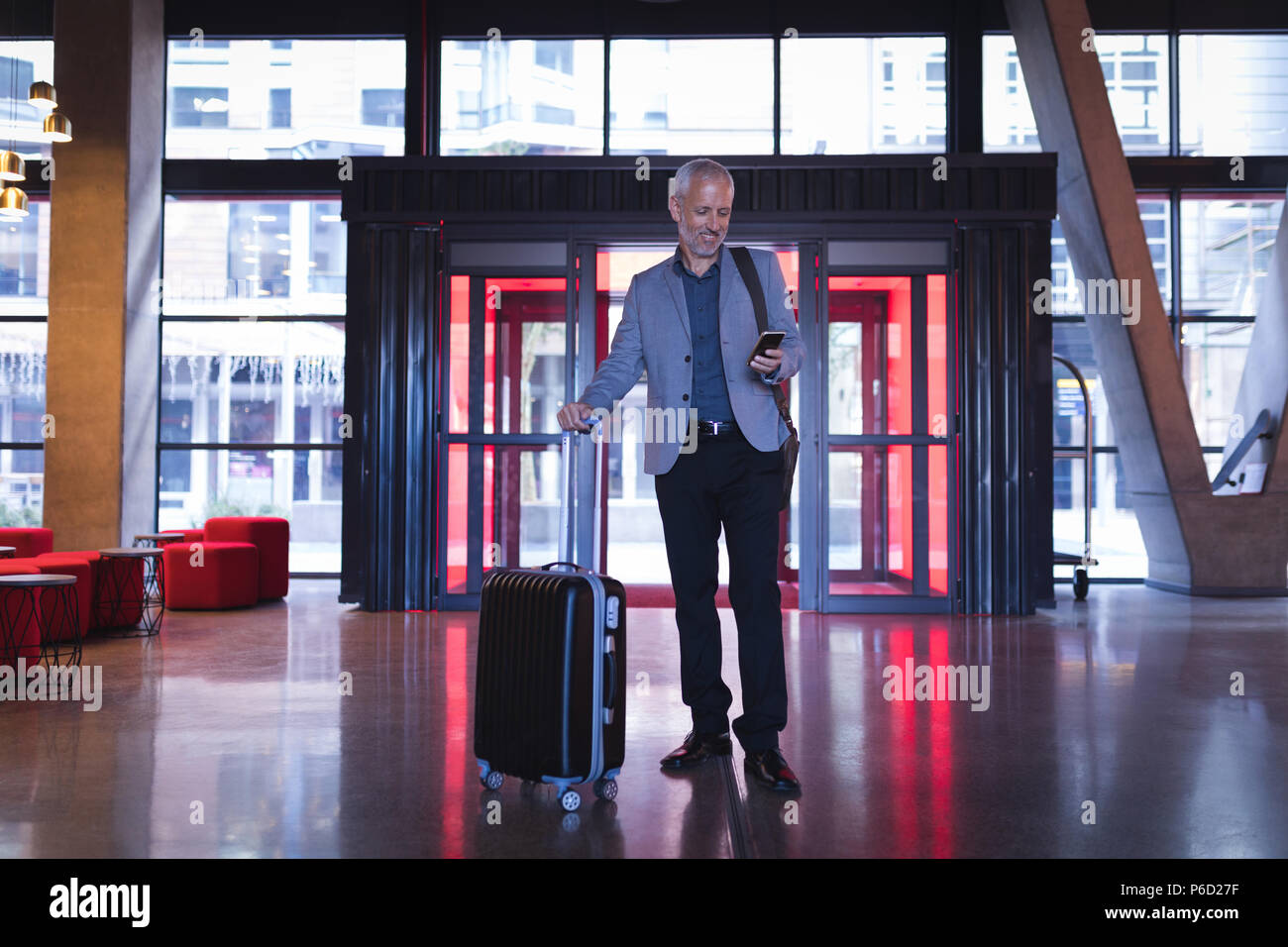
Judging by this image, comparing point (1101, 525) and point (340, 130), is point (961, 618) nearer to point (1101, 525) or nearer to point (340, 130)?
point (1101, 525)

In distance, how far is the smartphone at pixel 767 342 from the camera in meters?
2.89

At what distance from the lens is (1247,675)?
5023mm

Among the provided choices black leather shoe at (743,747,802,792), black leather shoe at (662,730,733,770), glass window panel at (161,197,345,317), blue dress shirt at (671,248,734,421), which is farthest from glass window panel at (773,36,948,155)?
black leather shoe at (743,747,802,792)

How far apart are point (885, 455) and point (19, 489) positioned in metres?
8.36

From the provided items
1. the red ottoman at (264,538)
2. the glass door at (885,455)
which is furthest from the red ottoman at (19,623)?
the glass door at (885,455)

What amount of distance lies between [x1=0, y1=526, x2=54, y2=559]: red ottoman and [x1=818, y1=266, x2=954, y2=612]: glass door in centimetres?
619

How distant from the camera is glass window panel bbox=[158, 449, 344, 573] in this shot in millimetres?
9719

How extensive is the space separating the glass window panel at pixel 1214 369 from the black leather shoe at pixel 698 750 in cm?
851

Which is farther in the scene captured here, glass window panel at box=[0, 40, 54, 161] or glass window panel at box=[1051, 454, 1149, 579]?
glass window panel at box=[1051, 454, 1149, 579]

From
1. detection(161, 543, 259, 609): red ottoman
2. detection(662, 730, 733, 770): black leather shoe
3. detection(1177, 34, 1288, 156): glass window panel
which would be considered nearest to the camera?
detection(662, 730, 733, 770): black leather shoe

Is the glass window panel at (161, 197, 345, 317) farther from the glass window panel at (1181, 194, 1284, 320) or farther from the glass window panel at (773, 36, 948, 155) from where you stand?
the glass window panel at (1181, 194, 1284, 320)
